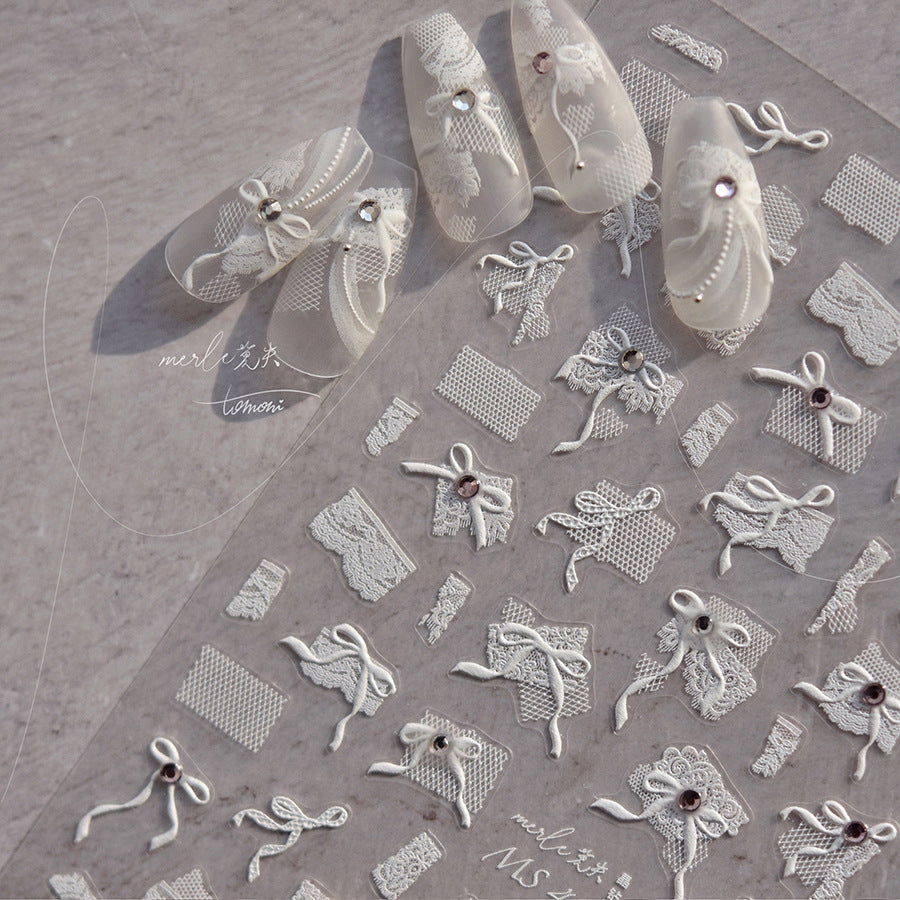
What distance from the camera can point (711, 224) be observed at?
3.37 ft

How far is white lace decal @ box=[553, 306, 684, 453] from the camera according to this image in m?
1.10

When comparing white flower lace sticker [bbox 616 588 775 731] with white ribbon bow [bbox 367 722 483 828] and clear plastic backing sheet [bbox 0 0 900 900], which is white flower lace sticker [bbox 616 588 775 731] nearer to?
clear plastic backing sheet [bbox 0 0 900 900]

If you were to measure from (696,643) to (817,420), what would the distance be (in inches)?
11.9

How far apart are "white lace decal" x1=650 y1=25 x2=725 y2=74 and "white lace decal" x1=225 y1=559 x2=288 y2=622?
0.80 m

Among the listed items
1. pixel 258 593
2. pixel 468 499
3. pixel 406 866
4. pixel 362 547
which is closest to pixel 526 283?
pixel 468 499

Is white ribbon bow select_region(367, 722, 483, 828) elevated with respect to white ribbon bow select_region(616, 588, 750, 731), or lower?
lower

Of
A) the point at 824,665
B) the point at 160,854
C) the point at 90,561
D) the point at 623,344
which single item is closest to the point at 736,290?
the point at 623,344

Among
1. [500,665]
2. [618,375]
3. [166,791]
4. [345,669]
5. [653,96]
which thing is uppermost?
[653,96]

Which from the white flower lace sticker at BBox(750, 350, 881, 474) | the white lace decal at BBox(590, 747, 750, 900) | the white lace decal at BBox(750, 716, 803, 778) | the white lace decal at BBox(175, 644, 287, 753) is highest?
the white flower lace sticker at BBox(750, 350, 881, 474)

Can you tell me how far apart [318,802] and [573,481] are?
19.4 inches

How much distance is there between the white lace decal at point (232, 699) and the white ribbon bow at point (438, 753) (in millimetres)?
142

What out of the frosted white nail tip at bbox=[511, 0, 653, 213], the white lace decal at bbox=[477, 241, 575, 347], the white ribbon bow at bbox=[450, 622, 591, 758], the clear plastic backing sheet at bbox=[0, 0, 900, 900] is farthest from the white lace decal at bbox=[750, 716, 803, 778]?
the frosted white nail tip at bbox=[511, 0, 653, 213]

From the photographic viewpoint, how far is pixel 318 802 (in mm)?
1095

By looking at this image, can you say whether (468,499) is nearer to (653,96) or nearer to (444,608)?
(444,608)
